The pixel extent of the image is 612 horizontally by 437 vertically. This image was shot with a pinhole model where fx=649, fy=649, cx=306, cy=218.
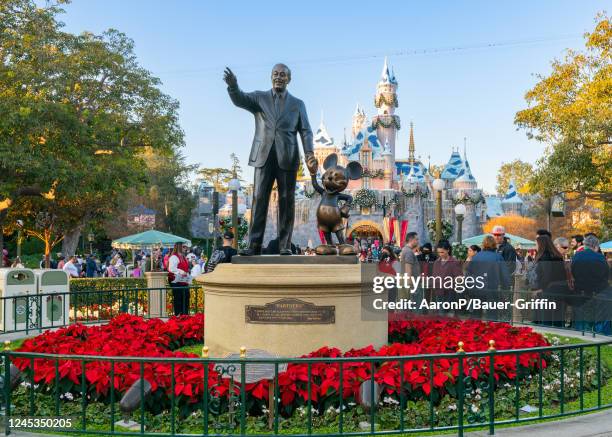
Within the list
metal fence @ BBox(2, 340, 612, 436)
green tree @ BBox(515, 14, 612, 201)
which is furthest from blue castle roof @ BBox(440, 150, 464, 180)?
metal fence @ BBox(2, 340, 612, 436)

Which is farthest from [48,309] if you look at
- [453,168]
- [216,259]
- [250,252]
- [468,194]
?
[453,168]

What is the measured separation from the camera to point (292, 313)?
784 centimetres

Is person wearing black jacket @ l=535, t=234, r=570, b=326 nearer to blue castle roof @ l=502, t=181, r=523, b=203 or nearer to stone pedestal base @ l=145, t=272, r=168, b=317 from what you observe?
stone pedestal base @ l=145, t=272, r=168, b=317

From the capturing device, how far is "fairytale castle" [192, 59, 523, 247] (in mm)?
A: 71500

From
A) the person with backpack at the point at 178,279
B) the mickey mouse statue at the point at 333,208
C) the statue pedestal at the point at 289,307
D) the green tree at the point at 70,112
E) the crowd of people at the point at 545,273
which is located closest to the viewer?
the statue pedestal at the point at 289,307

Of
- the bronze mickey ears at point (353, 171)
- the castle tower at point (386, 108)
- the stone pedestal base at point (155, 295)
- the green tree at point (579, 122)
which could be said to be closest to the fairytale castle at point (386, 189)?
the castle tower at point (386, 108)

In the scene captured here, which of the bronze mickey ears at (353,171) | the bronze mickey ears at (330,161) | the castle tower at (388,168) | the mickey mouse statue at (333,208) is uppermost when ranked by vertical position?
the castle tower at (388,168)

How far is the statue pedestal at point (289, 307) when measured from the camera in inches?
308

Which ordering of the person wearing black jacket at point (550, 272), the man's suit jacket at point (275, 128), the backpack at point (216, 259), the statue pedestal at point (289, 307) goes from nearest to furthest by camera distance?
the statue pedestal at point (289, 307) → the man's suit jacket at point (275, 128) → the person wearing black jacket at point (550, 272) → the backpack at point (216, 259)

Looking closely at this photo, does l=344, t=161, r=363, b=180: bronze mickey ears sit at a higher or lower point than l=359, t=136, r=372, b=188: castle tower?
lower

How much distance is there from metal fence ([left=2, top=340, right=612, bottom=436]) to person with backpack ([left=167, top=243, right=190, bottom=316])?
674 centimetres

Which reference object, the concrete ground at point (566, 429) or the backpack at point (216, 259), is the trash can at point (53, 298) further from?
the concrete ground at point (566, 429)

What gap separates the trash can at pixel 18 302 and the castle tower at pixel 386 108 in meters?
71.0

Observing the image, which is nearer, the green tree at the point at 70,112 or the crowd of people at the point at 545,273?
the crowd of people at the point at 545,273
